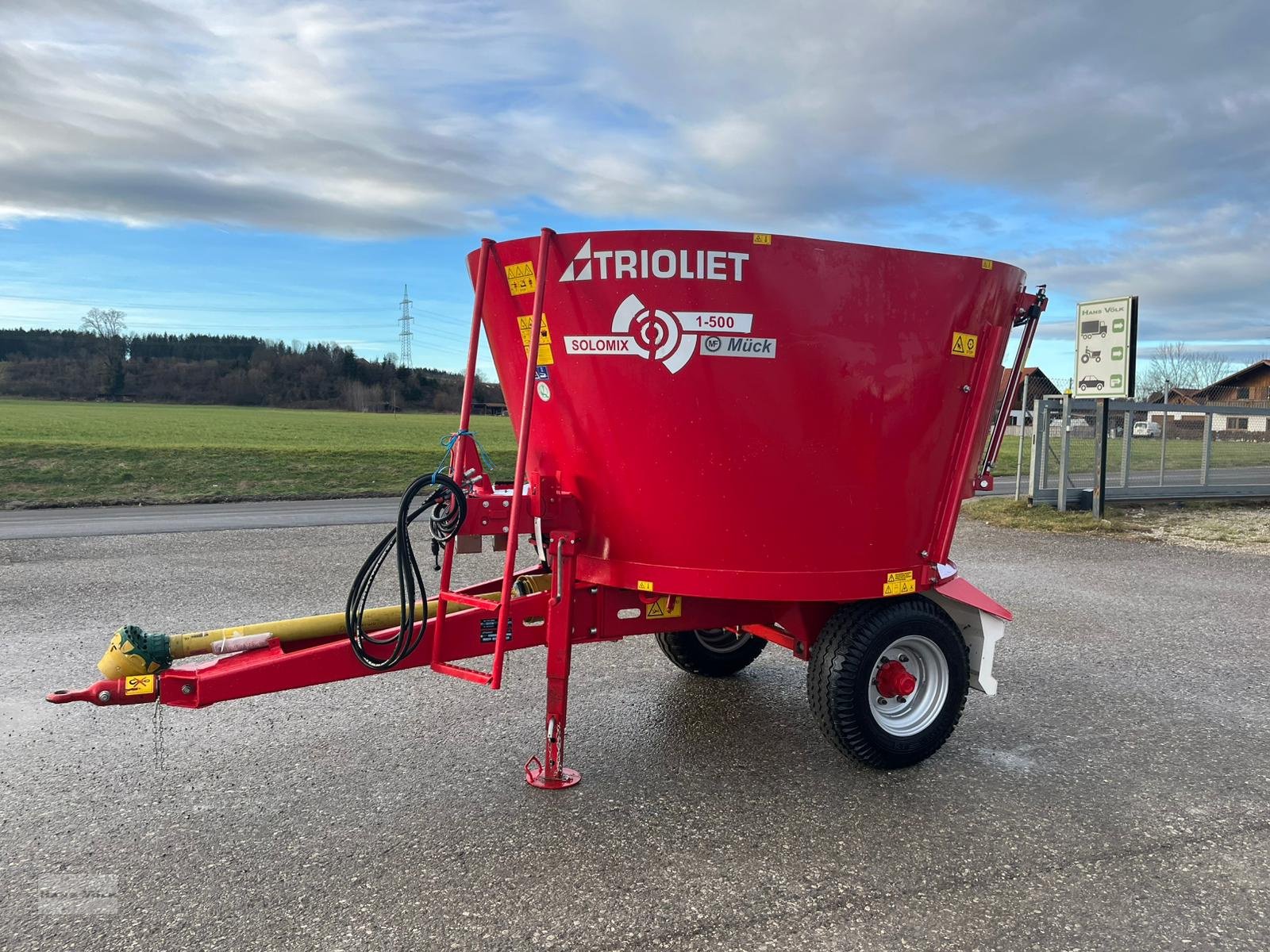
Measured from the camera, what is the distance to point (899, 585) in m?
3.74

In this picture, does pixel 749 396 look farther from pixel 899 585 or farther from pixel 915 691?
pixel 915 691

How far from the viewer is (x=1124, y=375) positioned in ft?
37.3

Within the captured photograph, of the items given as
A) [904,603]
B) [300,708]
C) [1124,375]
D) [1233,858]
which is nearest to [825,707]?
[904,603]

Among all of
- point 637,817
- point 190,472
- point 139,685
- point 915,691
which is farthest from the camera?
point 190,472

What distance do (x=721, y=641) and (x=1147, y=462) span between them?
13.6 meters

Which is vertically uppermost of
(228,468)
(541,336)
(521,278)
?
(521,278)

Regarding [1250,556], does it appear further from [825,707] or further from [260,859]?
[260,859]

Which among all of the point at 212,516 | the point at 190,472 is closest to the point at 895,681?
the point at 212,516

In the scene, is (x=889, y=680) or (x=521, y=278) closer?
(x=521, y=278)

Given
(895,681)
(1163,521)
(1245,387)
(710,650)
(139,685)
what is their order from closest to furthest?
(139,685), (895,681), (710,650), (1163,521), (1245,387)

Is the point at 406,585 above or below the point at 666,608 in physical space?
above

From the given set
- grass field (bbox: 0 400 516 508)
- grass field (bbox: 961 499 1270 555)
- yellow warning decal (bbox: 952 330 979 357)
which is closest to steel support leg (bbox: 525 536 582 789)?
yellow warning decal (bbox: 952 330 979 357)

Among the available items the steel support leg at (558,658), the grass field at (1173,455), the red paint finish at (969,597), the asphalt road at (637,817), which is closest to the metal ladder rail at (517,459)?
the steel support leg at (558,658)

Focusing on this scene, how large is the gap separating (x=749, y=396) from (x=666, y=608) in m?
1.06
